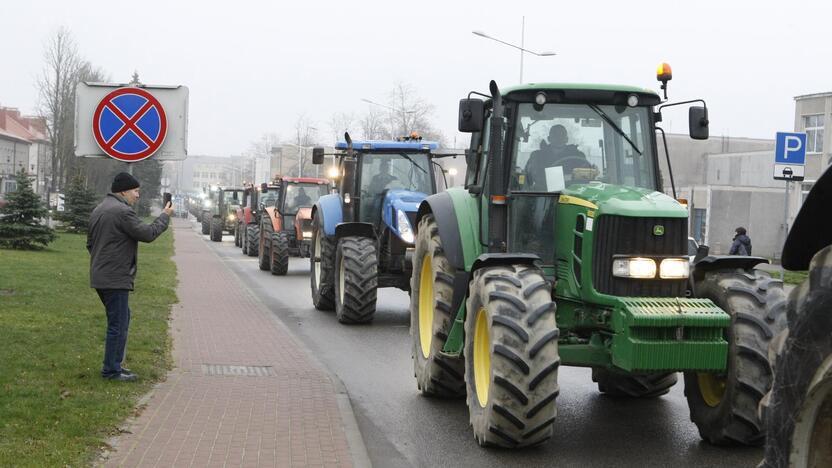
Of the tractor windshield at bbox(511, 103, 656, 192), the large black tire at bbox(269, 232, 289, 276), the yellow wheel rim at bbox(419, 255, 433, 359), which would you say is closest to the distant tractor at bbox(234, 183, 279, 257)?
the large black tire at bbox(269, 232, 289, 276)

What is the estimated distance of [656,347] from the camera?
7262 mm

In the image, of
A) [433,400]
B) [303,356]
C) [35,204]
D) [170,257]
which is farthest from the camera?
[170,257]

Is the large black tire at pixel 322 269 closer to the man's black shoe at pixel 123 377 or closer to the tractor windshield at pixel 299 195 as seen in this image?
the man's black shoe at pixel 123 377

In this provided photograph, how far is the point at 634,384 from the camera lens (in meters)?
9.80

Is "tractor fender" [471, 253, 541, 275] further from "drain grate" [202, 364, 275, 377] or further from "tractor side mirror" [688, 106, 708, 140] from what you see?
"drain grate" [202, 364, 275, 377]

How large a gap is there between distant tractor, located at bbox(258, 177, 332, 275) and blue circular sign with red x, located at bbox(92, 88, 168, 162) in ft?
52.3

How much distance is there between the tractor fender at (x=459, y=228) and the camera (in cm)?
915

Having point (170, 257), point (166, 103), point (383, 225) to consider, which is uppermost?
point (166, 103)

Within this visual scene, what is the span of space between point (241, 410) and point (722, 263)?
12.9 ft

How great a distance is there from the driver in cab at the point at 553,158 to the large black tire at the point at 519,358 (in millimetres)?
1175

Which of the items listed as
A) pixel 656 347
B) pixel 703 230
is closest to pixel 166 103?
pixel 656 347

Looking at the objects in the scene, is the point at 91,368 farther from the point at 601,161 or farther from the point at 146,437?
the point at 601,161

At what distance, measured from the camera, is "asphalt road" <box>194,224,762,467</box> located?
7.52 metres

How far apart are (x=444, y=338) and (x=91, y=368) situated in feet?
11.0
